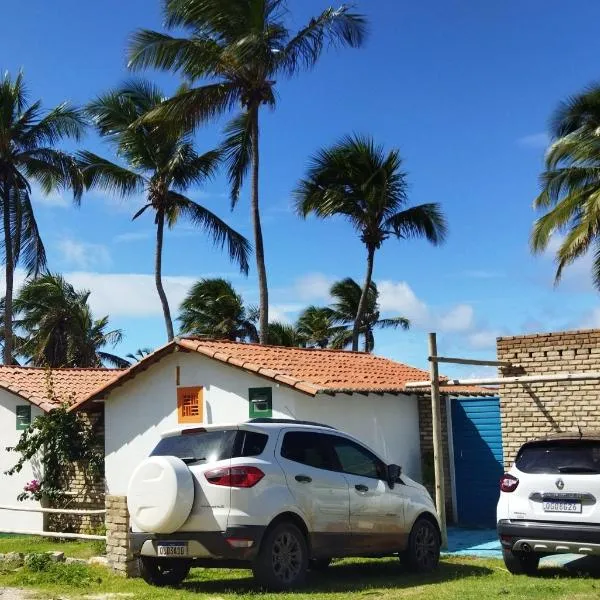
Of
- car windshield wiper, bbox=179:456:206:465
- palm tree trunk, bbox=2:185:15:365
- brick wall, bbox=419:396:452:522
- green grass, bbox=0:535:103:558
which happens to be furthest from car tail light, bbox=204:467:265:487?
palm tree trunk, bbox=2:185:15:365

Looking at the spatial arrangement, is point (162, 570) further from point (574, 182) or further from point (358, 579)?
point (574, 182)

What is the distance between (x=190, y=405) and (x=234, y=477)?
6923mm

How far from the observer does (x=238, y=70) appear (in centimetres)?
2184

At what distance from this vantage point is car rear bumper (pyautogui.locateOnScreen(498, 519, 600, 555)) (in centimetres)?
911

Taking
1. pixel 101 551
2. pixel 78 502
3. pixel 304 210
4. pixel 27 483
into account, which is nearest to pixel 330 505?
pixel 101 551

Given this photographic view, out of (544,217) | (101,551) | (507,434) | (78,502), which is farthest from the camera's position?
(544,217)

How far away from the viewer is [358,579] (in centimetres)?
1020

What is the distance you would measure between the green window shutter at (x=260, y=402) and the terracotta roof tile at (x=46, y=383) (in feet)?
14.8

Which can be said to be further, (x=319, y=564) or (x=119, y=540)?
(x=319, y=564)

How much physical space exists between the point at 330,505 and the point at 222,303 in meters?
27.5

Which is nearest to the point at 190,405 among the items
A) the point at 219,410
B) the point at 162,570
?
the point at 219,410

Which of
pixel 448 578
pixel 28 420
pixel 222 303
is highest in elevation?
pixel 222 303

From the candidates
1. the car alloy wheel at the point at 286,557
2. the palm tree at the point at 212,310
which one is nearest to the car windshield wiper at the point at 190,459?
the car alloy wheel at the point at 286,557

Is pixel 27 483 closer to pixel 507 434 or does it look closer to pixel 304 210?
pixel 507 434
